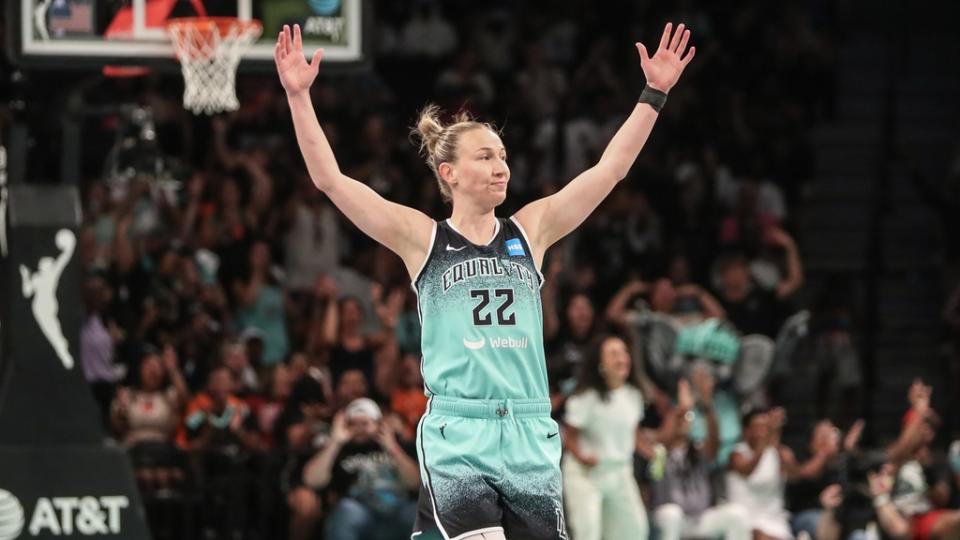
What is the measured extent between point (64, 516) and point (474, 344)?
16.6 ft

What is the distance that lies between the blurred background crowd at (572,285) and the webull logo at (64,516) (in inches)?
67.9

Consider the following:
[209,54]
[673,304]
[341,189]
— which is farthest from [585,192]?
[673,304]

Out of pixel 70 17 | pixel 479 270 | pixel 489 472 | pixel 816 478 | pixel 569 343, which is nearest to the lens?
pixel 489 472

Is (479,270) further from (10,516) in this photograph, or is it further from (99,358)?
(99,358)

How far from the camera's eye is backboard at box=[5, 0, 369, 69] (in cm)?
1036

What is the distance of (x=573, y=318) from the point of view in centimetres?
1446

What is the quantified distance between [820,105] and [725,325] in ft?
20.3

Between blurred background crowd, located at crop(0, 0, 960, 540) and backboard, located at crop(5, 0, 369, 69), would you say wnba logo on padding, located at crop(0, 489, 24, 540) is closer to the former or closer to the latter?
blurred background crowd, located at crop(0, 0, 960, 540)

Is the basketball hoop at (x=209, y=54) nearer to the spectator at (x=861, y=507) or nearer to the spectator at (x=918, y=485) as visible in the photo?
the spectator at (x=861, y=507)

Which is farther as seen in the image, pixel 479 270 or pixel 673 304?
pixel 673 304

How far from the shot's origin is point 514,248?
6.72 metres

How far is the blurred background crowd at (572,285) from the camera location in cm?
1277

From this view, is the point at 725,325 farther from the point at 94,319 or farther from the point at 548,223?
the point at 548,223

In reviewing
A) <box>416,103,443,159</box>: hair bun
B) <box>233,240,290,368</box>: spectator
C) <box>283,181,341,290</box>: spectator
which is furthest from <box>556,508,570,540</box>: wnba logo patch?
<box>283,181,341,290</box>: spectator
